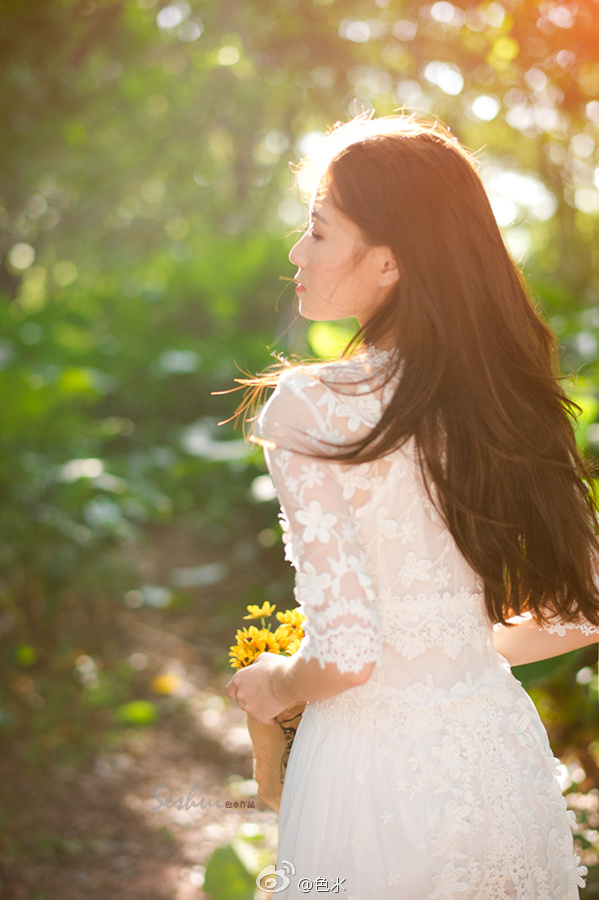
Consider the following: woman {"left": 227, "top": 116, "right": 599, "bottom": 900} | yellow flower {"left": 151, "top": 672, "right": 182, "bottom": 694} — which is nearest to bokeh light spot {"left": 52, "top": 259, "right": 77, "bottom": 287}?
yellow flower {"left": 151, "top": 672, "right": 182, "bottom": 694}

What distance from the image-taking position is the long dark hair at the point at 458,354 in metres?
1.37

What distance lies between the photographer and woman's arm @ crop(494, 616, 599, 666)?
5.36ft

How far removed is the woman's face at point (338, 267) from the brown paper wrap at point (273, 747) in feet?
2.45

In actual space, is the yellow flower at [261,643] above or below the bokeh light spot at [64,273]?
below

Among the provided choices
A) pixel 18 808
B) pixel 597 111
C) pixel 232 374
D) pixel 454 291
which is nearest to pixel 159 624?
pixel 18 808

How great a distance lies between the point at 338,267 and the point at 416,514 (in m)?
0.45

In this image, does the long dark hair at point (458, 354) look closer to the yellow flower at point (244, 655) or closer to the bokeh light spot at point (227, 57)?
the yellow flower at point (244, 655)

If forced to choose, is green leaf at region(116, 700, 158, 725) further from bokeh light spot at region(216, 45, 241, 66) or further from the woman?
bokeh light spot at region(216, 45, 241, 66)

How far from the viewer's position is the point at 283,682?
4.51ft

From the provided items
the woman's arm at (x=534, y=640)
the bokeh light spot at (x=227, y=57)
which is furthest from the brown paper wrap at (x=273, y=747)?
the bokeh light spot at (x=227, y=57)

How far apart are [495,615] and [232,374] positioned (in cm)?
632

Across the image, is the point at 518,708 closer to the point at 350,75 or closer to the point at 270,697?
the point at 270,697

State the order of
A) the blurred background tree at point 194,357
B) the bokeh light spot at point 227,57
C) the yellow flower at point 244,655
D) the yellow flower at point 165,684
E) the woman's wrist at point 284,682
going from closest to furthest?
the woman's wrist at point 284,682 → the yellow flower at point 244,655 → the blurred background tree at point 194,357 → the yellow flower at point 165,684 → the bokeh light spot at point 227,57

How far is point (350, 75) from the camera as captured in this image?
414 centimetres
